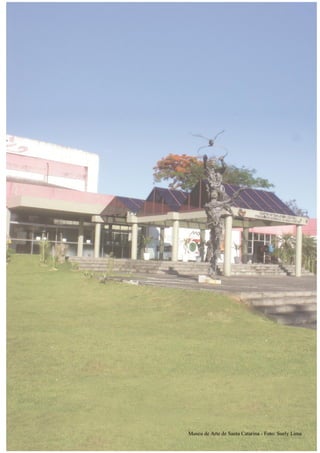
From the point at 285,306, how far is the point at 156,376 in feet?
22.2

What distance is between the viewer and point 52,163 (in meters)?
49.5

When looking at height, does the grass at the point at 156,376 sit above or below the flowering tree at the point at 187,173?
below

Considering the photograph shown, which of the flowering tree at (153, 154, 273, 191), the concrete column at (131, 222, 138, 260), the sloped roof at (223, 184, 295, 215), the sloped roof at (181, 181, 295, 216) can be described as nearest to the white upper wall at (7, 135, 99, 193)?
the flowering tree at (153, 154, 273, 191)

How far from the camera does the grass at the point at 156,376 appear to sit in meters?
4.70

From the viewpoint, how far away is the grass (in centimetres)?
470

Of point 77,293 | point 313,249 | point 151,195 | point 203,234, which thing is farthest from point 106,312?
point 313,249

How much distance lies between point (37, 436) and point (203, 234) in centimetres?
3121

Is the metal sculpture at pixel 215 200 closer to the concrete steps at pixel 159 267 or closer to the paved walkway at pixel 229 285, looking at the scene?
the paved walkway at pixel 229 285

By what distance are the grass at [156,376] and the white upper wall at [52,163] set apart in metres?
36.5

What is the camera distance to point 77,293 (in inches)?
571

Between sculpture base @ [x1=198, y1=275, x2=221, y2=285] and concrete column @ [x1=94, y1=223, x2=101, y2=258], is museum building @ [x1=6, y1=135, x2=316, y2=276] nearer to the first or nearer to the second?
concrete column @ [x1=94, y1=223, x2=101, y2=258]

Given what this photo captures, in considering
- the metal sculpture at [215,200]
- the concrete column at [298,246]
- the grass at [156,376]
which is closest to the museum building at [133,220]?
the concrete column at [298,246]

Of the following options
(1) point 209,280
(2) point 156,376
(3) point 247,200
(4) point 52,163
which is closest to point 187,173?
(4) point 52,163

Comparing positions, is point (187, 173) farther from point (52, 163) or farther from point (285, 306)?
point (285, 306)
